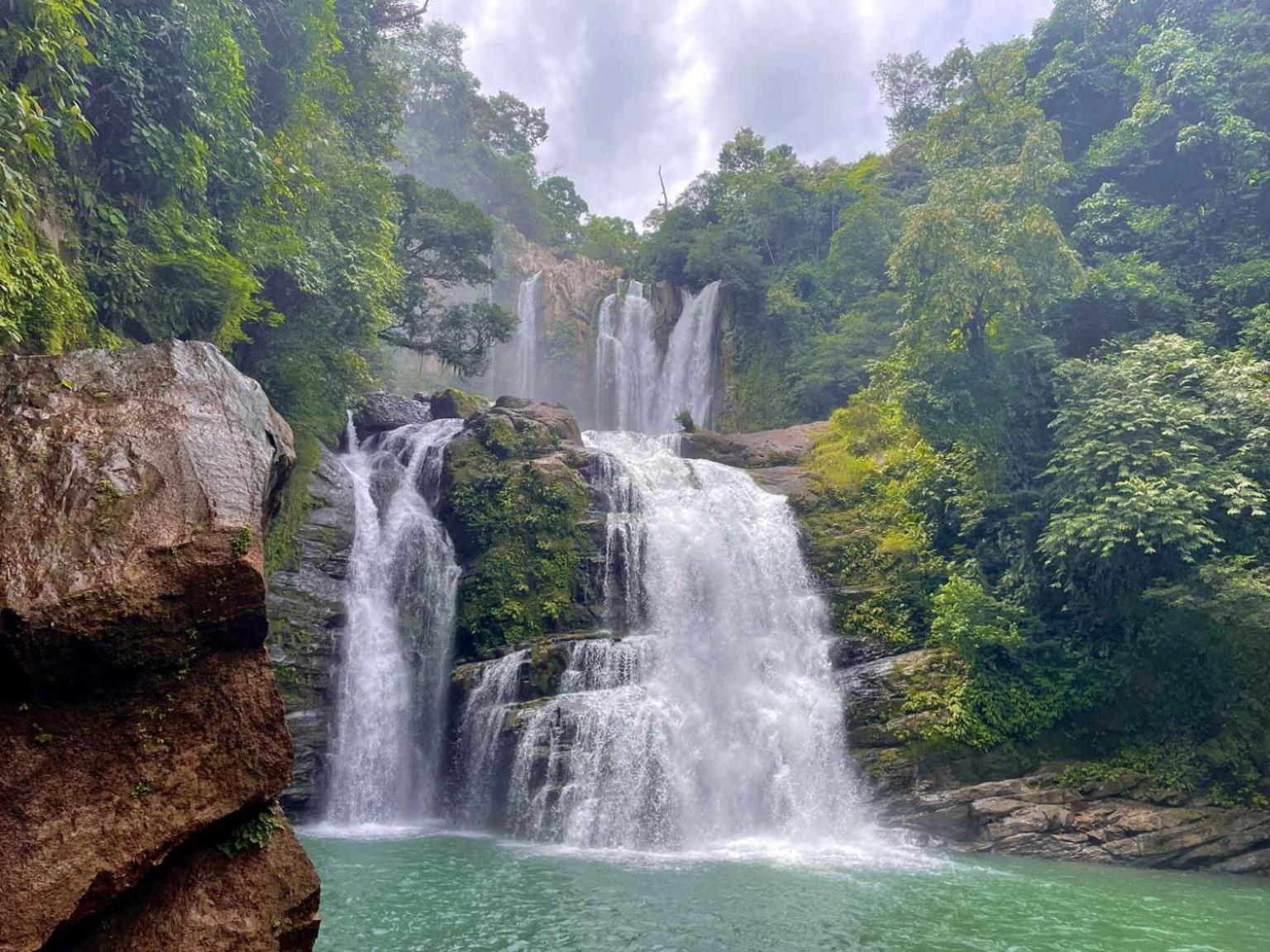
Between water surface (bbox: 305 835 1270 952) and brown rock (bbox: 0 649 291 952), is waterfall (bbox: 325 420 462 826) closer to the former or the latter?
water surface (bbox: 305 835 1270 952)

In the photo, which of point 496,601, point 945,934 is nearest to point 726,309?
point 496,601

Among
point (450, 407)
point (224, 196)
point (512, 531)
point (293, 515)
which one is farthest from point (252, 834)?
point (450, 407)

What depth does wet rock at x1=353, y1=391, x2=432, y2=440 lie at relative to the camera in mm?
22906

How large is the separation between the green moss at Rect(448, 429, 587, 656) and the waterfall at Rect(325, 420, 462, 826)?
70 cm

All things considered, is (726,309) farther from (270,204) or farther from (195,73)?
(195,73)

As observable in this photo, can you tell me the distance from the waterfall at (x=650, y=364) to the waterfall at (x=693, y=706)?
13488 mm

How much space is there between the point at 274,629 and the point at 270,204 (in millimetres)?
8120

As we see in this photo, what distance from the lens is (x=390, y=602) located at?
17.0m

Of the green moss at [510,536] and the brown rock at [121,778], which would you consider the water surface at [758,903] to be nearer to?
the brown rock at [121,778]

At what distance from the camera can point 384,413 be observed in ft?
77.4

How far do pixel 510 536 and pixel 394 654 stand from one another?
11.7 ft

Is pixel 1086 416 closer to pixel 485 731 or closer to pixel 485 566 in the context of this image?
pixel 485 566

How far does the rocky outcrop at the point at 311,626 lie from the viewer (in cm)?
1439

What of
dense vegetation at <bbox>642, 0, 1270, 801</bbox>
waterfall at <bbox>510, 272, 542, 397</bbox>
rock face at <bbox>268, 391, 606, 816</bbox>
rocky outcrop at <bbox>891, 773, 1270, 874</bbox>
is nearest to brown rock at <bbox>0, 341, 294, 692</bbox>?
rock face at <bbox>268, 391, 606, 816</bbox>
